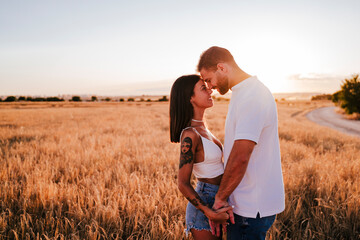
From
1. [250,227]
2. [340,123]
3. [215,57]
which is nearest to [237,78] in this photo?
[215,57]

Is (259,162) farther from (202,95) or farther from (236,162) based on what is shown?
(202,95)

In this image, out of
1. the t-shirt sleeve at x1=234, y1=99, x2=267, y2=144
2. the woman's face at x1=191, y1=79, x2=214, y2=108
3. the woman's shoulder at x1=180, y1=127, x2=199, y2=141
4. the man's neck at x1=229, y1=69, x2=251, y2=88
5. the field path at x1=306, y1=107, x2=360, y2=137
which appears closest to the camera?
the t-shirt sleeve at x1=234, y1=99, x2=267, y2=144

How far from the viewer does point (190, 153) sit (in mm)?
1651

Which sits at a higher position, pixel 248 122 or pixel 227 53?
pixel 227 53

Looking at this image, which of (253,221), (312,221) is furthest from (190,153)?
(312,221)

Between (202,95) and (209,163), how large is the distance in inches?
24.3

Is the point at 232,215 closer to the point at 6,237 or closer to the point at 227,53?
the point at 227,53

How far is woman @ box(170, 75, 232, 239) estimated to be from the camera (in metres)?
1.63

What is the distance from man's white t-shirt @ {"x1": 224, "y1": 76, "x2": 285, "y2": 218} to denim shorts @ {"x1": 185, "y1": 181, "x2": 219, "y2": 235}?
23 cm

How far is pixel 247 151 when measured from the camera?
132cm

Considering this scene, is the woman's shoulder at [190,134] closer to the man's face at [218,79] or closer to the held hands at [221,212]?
the man's face at [218,79]

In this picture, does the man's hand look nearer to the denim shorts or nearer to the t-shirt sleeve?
the denim shorts

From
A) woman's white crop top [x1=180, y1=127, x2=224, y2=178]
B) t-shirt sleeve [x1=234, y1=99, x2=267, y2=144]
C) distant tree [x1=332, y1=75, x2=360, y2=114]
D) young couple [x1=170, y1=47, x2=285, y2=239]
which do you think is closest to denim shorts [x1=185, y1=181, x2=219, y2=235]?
young couple [x1=170, y1=47, x2=285, y2=239]

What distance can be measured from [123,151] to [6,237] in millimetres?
4199
